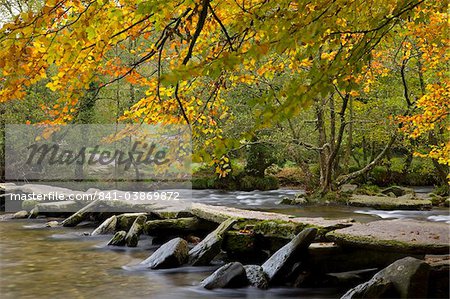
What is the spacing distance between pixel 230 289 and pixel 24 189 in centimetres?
1638

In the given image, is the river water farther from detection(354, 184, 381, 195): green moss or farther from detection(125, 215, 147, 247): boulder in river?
detection(354, 184, 381, 195): green moss

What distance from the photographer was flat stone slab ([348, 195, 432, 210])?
16656 millimetres

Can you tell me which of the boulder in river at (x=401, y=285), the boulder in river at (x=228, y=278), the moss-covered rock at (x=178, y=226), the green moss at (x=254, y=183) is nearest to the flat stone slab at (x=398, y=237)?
the boulder in river at (x=401, y=285)

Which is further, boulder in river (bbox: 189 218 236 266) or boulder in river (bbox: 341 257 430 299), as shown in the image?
boulder in river (bbox: 189 218 236 266)

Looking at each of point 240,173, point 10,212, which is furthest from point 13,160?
point 240,173

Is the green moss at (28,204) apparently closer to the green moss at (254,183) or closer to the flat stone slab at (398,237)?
the green moss at (254,183)

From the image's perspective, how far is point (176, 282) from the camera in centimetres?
846

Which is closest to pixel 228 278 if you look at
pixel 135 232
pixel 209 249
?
pixel 209 249

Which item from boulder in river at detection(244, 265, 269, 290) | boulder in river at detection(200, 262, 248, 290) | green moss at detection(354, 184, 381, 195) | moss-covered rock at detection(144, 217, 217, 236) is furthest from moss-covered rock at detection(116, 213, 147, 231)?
green moss at detection(354, 184, 381, 195)

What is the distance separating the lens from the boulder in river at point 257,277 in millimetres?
7734

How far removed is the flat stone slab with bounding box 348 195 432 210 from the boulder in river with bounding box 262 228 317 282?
32.6 feet

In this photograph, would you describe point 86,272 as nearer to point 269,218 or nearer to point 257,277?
point 257,277

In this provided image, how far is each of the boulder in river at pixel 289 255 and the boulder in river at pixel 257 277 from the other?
3.4 inches

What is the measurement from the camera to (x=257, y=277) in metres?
7.85
